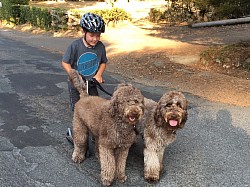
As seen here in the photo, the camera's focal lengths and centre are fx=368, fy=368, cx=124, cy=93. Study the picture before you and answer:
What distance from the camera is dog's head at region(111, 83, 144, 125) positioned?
4.04 metres

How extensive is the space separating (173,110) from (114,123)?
719mm

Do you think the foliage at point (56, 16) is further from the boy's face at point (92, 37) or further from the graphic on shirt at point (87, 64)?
the boy's face at point (92, 37)

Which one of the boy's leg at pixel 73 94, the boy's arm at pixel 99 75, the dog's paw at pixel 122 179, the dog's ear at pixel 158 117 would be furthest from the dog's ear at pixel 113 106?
the boy's leg at pixel 73 94

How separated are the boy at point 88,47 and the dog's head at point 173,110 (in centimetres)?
139

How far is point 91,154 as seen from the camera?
5441mm

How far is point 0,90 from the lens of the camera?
925 cm

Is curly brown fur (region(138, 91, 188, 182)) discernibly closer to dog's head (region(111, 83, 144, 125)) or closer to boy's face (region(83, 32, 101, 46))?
dog's head (region(111, 83, 144, 125))

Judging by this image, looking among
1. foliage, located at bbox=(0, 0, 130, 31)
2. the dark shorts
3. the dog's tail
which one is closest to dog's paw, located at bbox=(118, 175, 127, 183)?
the dog's tail

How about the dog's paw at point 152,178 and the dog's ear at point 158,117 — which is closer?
the dog's ear at point 158,117

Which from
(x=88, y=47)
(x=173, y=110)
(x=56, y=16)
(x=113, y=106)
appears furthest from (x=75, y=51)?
(x=56, y=16)

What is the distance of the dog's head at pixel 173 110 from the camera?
4.23m

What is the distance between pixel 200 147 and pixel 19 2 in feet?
91.9

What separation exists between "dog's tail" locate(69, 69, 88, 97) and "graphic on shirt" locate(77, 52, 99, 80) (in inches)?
9.9

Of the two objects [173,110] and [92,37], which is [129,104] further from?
[92,37]
